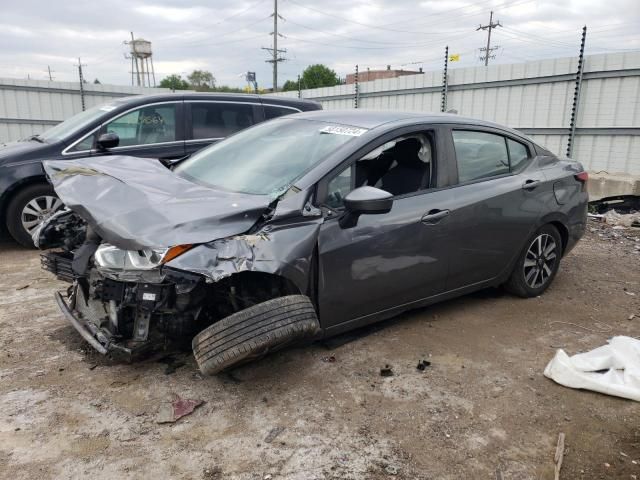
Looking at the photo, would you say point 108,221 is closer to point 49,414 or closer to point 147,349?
point 147,349

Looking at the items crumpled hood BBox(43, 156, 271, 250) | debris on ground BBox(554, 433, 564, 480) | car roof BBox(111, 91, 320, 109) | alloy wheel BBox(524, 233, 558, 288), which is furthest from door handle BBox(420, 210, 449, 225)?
car roof BBox(111, 91, 320, 109)

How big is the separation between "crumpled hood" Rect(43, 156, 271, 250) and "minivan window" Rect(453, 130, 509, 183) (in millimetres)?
1663

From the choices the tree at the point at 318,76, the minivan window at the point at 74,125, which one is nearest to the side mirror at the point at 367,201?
the minivan window at the point at 74,125

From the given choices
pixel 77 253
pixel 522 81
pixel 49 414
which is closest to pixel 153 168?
pixel 77 253

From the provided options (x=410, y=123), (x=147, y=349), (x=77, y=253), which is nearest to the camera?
(x=147, y=349)

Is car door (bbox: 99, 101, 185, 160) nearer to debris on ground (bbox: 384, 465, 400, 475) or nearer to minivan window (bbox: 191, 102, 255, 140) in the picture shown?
minivan window (bbox: 191, 102, 255, 140)

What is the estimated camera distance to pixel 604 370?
3277 mm

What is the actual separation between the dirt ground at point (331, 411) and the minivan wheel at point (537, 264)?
1.81ft

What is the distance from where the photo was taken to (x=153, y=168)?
3820 millimetres

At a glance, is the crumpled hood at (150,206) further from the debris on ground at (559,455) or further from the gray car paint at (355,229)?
the debris on ground at (559,455)

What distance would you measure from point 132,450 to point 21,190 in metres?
4.48

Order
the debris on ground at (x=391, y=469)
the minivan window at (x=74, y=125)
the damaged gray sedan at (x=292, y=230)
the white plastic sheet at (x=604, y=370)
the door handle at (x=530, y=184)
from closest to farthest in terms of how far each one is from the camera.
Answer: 1. the debris on ground at (x=391, y=469)
2. the damaged gray sedan at (x=292, y=230)
3. the white plastic sheet at (x=604, y=370)
4. the door handle at (x=530, y=184)
5. the minivan window at (x=74, y=125)

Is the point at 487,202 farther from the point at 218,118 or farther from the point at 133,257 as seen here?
the point at 218,118

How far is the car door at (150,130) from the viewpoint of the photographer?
6160 millimetres
